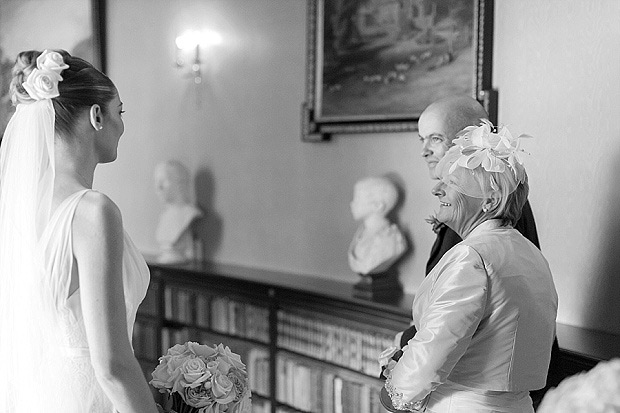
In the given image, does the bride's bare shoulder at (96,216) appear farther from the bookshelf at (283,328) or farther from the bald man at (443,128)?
the bookshelf at (283,328)

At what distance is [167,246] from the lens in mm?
6348

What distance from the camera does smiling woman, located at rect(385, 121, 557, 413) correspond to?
2.42 meters

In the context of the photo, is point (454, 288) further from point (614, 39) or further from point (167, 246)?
point (167, 246)

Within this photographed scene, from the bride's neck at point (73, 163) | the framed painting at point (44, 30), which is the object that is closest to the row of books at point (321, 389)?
the bride's neck at point (73, 163)

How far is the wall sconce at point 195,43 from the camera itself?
636 cm

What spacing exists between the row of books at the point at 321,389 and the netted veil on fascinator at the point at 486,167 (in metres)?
2.28

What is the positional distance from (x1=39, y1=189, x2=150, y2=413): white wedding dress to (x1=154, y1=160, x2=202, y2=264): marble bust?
147 inches

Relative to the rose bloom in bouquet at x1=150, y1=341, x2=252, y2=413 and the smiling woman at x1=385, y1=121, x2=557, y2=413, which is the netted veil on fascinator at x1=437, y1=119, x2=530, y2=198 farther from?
the rose bloom in bouquet at x1=150, y1=341, x2=252, y2=413

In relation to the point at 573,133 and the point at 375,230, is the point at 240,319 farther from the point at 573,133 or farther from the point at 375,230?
the point at 573,133

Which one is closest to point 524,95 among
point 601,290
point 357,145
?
point 601,290

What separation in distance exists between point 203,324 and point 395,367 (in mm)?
3562

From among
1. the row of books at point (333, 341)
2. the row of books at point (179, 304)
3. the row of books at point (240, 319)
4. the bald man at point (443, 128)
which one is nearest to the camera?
the bald man at point (443, 128)

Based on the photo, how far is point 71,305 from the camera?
8.05 feet

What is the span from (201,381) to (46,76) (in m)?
1.08
